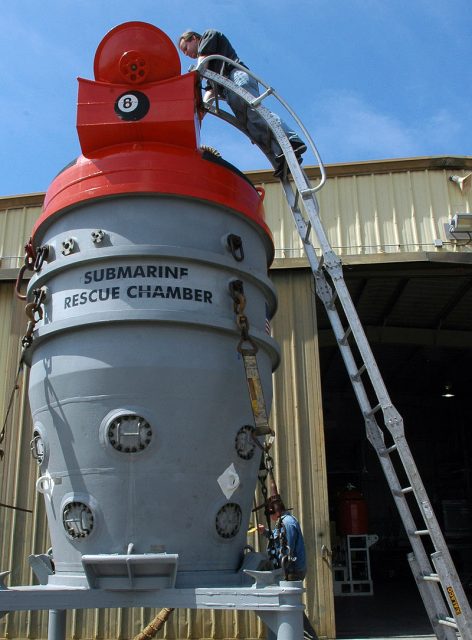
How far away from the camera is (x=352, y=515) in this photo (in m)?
13.9

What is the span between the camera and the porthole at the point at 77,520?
11.0 ft

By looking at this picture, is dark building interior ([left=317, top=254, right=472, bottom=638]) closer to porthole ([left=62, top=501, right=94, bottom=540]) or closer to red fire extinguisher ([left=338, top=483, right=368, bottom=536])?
red fire extinguisher ([left=338, top=483, right=368, bottom=536])

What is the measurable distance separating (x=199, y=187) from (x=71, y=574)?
8.06 feet

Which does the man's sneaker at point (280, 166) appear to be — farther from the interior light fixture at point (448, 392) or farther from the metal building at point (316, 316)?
the interior light fixture at point (448, 392)

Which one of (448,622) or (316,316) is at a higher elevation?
(316,316)

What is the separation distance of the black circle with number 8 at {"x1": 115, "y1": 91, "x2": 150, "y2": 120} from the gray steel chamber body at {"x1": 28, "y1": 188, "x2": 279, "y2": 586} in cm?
57

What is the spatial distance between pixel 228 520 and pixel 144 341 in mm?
1171

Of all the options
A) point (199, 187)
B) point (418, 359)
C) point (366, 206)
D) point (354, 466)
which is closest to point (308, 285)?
point (366, 206)

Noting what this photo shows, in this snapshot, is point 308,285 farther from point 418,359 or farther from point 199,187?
point 418,359

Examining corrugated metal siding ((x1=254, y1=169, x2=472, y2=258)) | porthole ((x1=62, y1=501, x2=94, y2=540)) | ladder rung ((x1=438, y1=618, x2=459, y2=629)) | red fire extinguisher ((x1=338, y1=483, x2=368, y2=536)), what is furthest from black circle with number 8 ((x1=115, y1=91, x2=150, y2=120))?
red fire extinguisher ((x1=338, y1=483, x2=368, y2=536))

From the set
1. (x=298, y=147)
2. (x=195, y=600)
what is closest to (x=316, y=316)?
(x=298, y=147)

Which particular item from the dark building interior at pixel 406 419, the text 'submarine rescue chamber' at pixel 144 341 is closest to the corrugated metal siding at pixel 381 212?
the dark building interior at pixel 406 419

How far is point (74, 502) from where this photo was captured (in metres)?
3.42

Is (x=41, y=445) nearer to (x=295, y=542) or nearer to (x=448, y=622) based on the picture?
(x=295, y=542)
